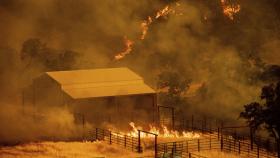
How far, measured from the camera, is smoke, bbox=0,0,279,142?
48969 millimetres

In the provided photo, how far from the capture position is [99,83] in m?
40.1

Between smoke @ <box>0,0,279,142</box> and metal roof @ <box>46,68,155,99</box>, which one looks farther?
smoke @ <box>0,0,279,142</box>

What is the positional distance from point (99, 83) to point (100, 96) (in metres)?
1.82

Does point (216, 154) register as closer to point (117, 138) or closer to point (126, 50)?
point (117, 138)

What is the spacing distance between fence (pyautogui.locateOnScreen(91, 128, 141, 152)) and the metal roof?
2472 millimetres

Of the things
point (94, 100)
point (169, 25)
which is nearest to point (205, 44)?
point (169, 25)

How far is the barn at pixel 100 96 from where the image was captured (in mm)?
37969

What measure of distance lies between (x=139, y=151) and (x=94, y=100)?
656cm

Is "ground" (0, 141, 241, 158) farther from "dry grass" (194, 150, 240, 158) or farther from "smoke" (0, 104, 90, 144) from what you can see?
"smoke" (0, 104, 90, 144)

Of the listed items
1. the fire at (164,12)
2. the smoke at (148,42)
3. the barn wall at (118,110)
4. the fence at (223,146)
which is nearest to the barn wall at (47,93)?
the barn wall at (118,110)

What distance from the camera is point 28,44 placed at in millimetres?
55312

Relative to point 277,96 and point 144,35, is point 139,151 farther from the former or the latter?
point 144,35

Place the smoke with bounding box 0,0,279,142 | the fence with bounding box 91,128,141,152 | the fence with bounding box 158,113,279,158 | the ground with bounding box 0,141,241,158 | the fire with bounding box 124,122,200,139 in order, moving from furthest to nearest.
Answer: the smoke with bounding box 0,0,279,142, the fire with bounding box 124,122,200,139, the fence with bounding box 91,128,141,152, the fence with bounding box 158,113,279,158, the ground with bounding box 0,141,241,158

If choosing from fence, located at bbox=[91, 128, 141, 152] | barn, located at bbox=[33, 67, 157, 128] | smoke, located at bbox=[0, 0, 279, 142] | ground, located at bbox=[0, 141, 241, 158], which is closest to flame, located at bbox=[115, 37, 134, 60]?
smoke, located at bbox=[0, 0, 279, 142]
